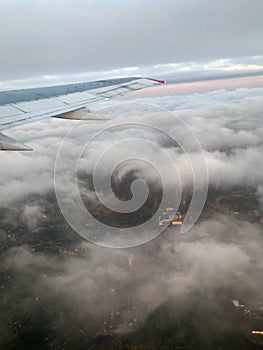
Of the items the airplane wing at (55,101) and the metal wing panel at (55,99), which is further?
the metal wing panel at (55,99)

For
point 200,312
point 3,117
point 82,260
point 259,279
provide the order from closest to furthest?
point 3,117 < point 200,312 < point 259,279 < point 82,260

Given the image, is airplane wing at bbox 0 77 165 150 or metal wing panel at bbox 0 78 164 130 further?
metal wing panel at bbox 0 78 164 130

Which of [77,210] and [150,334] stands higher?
[150,334]

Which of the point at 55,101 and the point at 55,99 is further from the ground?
the point at 55,99

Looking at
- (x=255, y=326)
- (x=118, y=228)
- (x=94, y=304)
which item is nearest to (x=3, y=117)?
(x=255, y=326)

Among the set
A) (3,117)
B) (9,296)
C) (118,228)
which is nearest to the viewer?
(3,117)

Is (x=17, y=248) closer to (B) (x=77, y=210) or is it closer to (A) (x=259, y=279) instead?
(B) (x=77, y=210)

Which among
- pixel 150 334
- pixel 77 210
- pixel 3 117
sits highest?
pixel 3 117

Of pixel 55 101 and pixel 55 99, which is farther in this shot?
pixel 55 99
